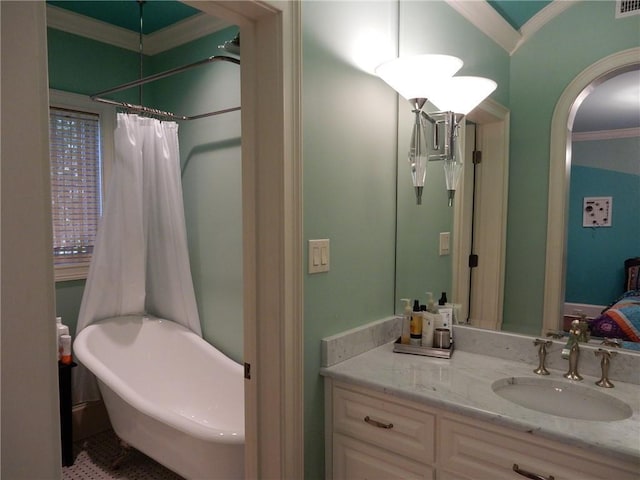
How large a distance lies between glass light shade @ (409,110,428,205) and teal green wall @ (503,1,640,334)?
12.9 inches

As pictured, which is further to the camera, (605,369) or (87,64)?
(87,64)

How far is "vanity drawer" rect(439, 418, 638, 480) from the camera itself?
44.2 inches

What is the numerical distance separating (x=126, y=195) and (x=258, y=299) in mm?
1692

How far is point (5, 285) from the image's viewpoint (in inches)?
28.4

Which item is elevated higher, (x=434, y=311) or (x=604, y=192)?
(x=604, y=192)

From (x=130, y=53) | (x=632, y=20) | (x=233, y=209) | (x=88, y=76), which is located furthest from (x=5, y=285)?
(x=130, y=53)

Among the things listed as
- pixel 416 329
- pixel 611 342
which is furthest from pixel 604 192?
pixel 416 329

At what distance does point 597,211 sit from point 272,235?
1.08 m

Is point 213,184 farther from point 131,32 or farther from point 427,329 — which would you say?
point 427,329

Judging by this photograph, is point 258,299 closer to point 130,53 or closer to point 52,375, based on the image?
point 52,375

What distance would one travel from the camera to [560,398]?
1.50 metres

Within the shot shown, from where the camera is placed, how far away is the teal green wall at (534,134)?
1.62m

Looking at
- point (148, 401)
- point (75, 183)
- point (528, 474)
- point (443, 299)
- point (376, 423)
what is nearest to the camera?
point (528, 474)

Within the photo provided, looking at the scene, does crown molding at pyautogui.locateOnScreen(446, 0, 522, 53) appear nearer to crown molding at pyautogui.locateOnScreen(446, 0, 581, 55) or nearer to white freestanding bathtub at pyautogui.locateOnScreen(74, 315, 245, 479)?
crown molding at pyautogui.locateOnScreen(446, 0, 581, 55)
